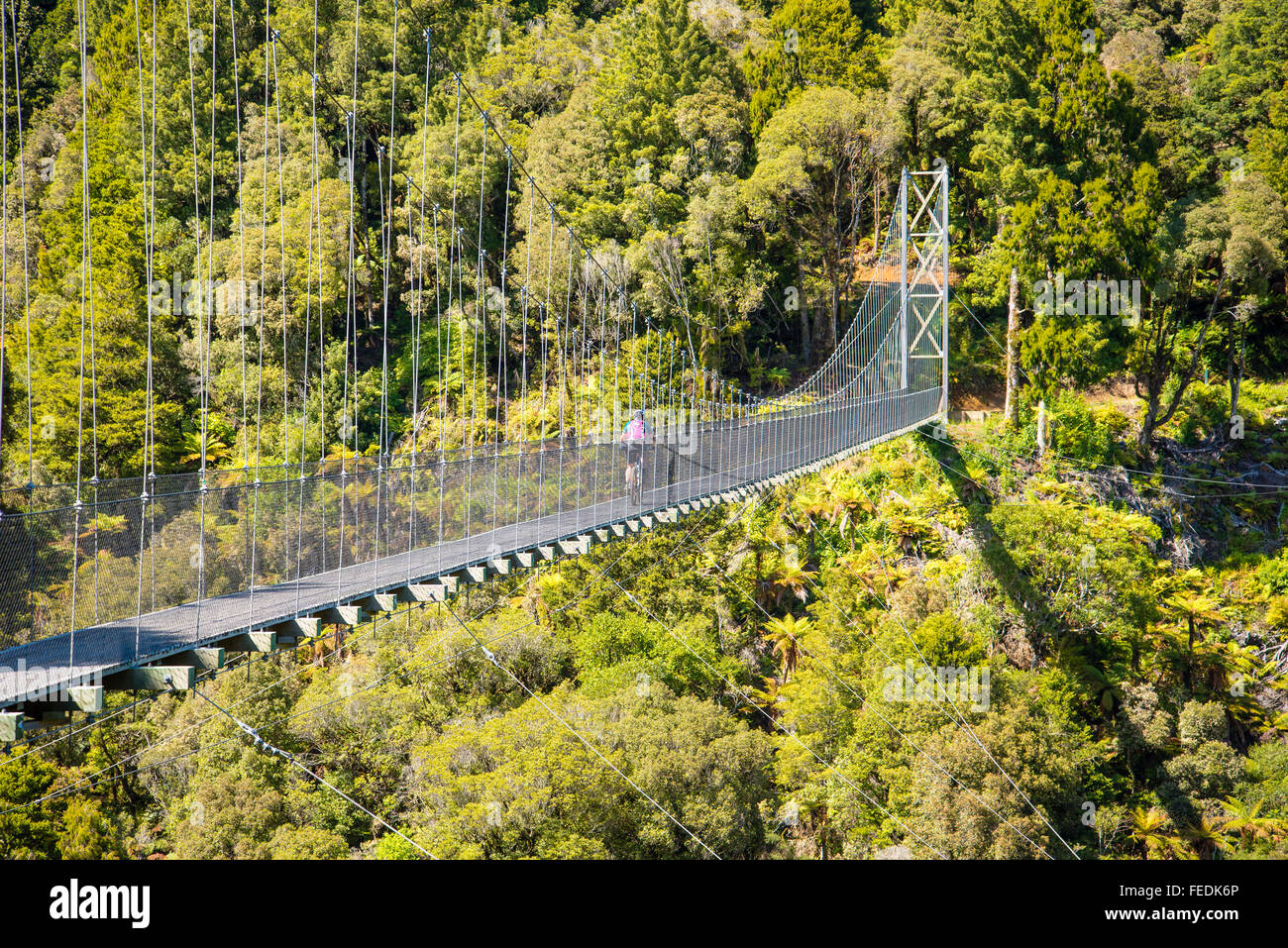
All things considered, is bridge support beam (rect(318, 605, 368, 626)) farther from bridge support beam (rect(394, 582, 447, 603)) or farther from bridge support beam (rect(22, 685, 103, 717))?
bridge support beam (rect(22, 685, 103, 717))

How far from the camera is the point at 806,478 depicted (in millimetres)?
22125

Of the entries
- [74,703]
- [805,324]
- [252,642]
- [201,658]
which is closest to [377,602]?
[252,642]

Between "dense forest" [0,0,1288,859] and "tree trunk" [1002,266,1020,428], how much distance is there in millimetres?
117

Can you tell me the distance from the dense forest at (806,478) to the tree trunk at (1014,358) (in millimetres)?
117

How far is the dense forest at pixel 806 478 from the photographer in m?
16.6

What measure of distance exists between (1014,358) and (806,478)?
4.92 metres

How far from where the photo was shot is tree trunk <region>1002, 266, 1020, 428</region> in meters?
21.5

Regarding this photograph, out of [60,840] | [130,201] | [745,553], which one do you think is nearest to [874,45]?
[745,553]

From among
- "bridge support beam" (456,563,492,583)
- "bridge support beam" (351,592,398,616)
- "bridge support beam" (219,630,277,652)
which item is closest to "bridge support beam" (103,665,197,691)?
"bridge support beam" (219,630,277,652)

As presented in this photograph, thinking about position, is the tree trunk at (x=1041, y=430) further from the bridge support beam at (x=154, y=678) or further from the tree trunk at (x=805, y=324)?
the bridge support beam at (x=154, y=678)

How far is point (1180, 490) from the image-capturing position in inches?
853

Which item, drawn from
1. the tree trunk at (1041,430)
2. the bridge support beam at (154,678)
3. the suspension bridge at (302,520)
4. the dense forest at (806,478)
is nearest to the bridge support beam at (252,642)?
the suspension bridge at (302,520)

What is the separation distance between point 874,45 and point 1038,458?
12.4 m

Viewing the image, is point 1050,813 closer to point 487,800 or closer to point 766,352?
point 487,800
